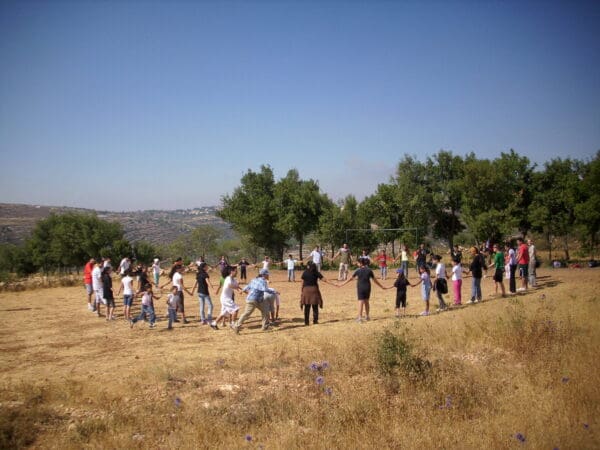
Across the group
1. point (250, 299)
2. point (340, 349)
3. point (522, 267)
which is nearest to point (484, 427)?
point (340, 349)

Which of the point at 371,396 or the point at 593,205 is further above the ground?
the point at 593,205

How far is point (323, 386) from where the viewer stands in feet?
25.0

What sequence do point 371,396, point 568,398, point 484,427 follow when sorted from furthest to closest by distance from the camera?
point 371,396 → point 568,398 → point 484,427

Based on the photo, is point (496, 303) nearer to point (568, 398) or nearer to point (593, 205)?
point (568, 398)

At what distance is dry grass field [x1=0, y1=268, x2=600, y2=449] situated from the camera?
597 centimetres

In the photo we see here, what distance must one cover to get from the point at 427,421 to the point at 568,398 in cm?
232

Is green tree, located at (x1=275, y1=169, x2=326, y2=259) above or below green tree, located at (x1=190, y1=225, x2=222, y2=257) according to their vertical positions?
above

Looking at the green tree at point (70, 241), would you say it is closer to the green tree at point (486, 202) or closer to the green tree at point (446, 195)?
the green tree at point (446, 195)

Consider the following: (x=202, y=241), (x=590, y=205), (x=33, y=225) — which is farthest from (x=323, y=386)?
(x=33, y=225)

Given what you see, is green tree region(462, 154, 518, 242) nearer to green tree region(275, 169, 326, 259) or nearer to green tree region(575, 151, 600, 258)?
green tree region(575, 151, 600, 258)

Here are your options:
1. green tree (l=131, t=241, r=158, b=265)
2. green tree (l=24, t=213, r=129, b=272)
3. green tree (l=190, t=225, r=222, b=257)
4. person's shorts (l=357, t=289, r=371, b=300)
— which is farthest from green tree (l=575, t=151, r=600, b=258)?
green tree (l=190, t=225, r=222, b=257)

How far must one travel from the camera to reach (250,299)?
37.5ft

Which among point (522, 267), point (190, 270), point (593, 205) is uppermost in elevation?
point (593, 205)

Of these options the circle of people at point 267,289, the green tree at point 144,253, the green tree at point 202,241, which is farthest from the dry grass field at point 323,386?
the green tree at point 202,241
